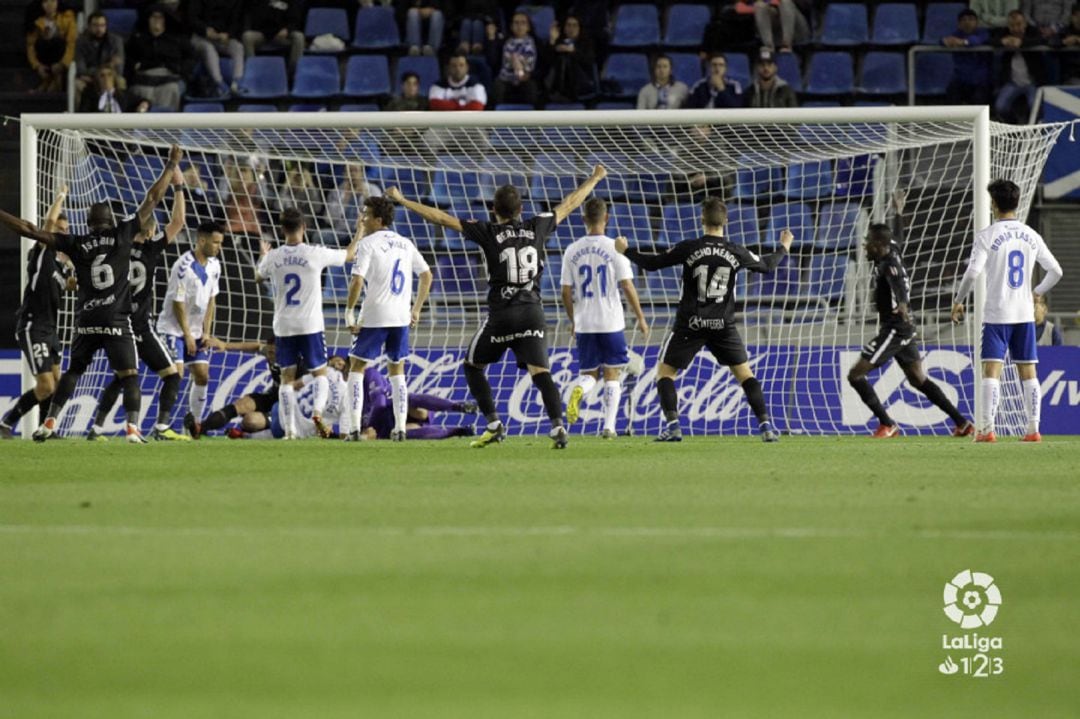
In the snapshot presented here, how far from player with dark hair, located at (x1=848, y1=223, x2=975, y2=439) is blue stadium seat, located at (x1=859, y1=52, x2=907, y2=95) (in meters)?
5.98

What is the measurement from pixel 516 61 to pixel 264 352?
19.1 feet

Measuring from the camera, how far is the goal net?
1627 centimetres

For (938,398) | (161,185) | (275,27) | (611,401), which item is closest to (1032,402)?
(938,398)

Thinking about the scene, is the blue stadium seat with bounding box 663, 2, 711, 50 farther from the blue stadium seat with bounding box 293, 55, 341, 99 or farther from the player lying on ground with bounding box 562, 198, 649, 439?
the player lying on ground with bounding box 562, 198, 649, 439

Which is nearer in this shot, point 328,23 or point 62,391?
point 62,391

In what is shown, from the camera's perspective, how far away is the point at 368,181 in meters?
18.5

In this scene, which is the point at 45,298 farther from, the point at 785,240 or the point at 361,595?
the point at 361,595

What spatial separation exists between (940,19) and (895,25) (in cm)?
58

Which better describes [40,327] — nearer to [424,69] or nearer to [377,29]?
[424,69]

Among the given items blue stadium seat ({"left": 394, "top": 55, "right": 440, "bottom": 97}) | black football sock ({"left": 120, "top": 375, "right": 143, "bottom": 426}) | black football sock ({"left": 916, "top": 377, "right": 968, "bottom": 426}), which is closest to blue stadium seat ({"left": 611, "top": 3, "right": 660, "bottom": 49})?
blue stadium seat ({"left": 394, "top": 55, "right": 440, "bottom": 97})

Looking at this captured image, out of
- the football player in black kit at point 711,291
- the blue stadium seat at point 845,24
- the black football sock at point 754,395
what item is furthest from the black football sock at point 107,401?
the blue stadium seat at point 845,24

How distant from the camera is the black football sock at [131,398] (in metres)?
13.2

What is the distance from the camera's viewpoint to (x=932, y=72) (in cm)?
1992

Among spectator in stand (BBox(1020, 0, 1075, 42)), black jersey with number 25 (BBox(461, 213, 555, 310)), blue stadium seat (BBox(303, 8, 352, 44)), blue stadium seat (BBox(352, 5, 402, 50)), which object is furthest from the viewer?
blue stadium seat (BBox(303, 8, 352, 44))
